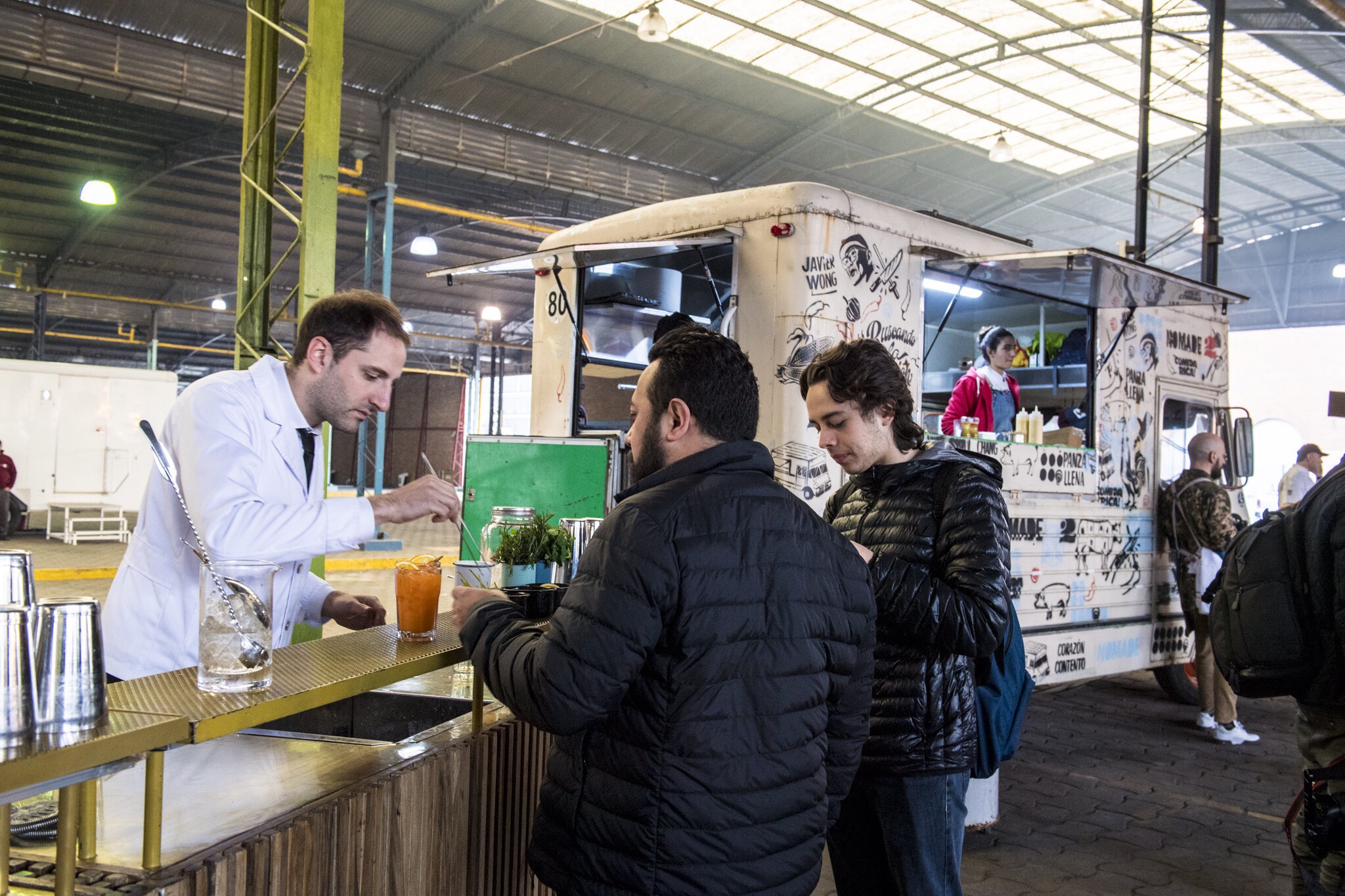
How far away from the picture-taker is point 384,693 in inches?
123

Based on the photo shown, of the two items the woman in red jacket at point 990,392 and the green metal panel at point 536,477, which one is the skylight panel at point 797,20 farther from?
the green metal panel at point 536,477

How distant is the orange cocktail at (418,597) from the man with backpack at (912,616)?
1072mm

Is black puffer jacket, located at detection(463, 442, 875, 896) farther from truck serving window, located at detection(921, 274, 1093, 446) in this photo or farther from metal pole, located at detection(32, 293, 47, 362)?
metal pole, located at detection(32, 293, 47, 362)

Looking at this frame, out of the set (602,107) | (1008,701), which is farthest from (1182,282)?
(602,107)

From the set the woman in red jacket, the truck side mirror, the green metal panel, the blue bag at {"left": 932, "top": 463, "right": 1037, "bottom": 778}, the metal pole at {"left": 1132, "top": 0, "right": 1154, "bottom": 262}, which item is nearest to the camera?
the blue bag at {"left": 932, "top": 463, "right": 1037, "bottom": 778}

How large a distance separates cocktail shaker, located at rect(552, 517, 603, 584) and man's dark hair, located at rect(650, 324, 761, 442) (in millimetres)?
928

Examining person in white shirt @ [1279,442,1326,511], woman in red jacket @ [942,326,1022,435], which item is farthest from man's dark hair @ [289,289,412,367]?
person in white shirt @ [1279,442,1326,511]

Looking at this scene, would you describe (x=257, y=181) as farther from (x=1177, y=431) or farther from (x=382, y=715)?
(x=1177, y=431)

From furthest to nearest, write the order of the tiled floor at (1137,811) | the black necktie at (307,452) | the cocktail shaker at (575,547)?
the tiled floor at (1137,811) → the cocktail shaker at (575,547) → the black necktie at (307,452)

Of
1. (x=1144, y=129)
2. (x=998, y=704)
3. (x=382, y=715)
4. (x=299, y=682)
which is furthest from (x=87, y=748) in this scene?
(x=1144, y=129)

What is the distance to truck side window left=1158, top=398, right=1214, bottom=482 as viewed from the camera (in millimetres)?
6824

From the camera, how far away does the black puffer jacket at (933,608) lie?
242 cm

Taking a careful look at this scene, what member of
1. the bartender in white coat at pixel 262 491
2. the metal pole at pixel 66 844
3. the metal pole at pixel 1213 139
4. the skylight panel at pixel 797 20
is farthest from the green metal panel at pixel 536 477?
the skylight panel at pixel 797 20

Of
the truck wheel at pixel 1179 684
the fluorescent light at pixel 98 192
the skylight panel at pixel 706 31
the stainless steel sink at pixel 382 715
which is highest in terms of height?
the skylight panel at pixel 706 31
